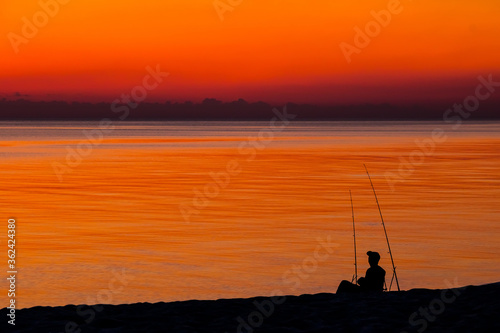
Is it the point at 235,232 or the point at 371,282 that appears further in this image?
the point at 235,232

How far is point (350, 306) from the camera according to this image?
892cm

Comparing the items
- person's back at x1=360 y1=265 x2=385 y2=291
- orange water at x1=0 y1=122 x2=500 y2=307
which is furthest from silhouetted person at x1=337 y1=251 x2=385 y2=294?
orange water at x1=0 y1=122 x2=500 y2=307

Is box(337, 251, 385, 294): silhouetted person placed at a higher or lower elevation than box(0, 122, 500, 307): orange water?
lower

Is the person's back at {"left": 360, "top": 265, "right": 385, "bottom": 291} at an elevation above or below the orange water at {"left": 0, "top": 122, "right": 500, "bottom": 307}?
below

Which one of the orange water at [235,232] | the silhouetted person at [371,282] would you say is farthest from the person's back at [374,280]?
the orange water at [235,232]

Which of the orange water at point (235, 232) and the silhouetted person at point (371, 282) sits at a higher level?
the orange water at point (235, 232)

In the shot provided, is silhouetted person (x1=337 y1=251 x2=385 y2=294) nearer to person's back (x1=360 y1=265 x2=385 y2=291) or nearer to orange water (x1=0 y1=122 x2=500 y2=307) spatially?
person's back (x1=360 y1=265 x2=385 y2=291)

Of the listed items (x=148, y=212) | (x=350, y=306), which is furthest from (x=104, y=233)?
(x=350, y=306)

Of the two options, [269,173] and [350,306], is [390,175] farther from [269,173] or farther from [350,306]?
[350,306]

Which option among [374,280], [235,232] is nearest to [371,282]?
[374,280]

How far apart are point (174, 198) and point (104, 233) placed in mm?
7280

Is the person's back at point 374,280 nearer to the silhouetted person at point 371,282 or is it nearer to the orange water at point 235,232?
the silhouetted person at point 371,282

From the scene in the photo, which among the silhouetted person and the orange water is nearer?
the silhouetted person

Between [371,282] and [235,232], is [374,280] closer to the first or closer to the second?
[371,282]
